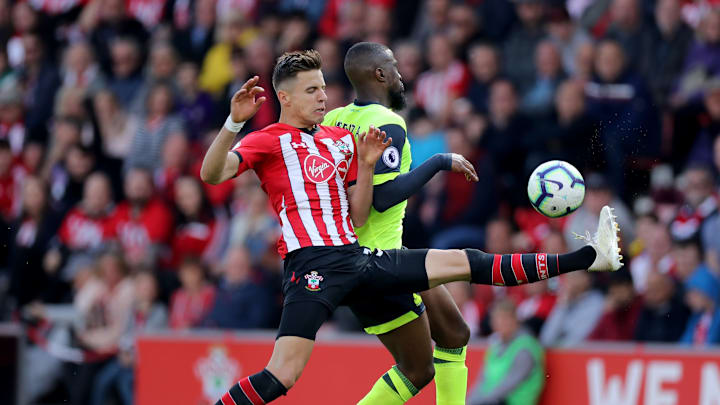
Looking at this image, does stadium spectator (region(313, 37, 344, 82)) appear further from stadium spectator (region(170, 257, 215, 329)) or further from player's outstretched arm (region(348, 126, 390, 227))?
player's outstretched arm (region(348, 126, 390, 227))

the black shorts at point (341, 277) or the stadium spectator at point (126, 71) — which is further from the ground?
the stadium spectator at point (126, 71)

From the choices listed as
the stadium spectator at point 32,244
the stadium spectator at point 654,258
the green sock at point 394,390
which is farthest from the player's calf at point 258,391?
the stadium spectator at point 32,244

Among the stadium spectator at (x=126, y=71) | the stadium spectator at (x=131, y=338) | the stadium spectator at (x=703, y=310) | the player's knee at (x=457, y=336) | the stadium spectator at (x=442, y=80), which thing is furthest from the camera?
the stadium spectator at (x=126, y=71)

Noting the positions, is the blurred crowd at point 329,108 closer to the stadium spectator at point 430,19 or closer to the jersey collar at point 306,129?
the stadium spectator at point 430,19

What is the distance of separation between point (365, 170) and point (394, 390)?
1369 mm

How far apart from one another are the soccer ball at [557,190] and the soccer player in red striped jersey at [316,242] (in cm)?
21

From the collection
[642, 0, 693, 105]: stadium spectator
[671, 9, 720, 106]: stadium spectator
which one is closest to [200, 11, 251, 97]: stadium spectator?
[642, 0, 693, 105]: stadium spectator

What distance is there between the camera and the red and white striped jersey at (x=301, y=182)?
6.24 m

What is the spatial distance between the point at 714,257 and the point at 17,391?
7.59 m

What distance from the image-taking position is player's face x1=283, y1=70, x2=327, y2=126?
6312 mm

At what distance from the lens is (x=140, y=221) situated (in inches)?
540

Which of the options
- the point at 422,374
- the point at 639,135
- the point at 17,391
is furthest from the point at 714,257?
the point at 17,391

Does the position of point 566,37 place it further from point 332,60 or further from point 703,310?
point 703,310

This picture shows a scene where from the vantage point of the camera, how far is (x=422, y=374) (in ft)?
22.1
